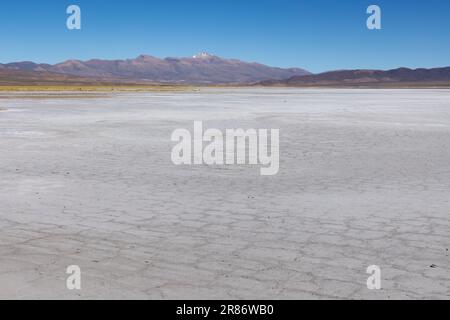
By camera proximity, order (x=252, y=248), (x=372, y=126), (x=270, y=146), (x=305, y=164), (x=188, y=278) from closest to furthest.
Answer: (x=188, y=278), (x=252, y=248), (x=305, y=164), (x=270, y=146), (x=372, y=126)

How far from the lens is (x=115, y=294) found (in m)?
3.69

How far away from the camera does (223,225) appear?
5.56 metres

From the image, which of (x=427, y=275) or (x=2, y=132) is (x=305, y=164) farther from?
(x=2, y=132)

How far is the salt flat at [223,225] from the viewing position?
3902 mm

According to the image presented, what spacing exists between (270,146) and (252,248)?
7236 millimetres

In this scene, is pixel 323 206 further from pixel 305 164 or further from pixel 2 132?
pixel 2 132

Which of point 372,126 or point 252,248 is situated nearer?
point 252,248

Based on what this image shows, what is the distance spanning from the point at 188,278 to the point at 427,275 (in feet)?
5.95

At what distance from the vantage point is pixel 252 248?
15.6 feet

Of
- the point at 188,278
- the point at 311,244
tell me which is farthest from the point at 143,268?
the point at 311,244

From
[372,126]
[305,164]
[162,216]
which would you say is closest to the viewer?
[162,216]

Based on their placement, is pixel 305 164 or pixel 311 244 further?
pixel 305 164

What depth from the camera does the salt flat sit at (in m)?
3.90
